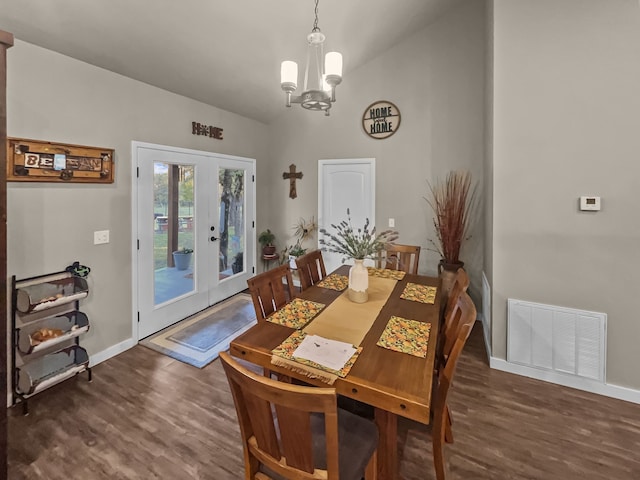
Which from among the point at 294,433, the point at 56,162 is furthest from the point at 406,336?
the point at 56,162

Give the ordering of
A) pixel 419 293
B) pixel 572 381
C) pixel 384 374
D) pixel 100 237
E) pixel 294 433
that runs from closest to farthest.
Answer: pixel 294 433, pixel 384 374, pixel 419 293, pixel 572 381, pixel 100 237

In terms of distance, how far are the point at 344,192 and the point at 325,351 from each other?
3200mm

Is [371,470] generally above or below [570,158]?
below

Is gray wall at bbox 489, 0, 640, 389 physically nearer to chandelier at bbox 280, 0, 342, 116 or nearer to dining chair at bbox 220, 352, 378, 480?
chandelier at bbox 280, 0, 342, 116

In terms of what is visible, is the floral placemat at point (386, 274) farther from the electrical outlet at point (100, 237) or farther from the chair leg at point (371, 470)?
the electrical outlet at point (100, 237)

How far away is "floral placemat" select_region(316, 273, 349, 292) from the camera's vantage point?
237 cm

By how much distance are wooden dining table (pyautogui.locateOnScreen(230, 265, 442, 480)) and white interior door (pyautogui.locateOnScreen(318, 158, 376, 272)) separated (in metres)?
2.49

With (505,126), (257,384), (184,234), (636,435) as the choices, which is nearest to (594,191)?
(505,126)

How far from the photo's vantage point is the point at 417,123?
384 cm

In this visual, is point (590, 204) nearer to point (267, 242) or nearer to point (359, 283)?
point (359, 283)

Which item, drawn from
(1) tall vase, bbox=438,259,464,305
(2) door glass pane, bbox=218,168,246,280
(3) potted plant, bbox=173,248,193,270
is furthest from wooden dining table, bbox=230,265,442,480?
(2) door glass pane, bbox=218,168,246,280

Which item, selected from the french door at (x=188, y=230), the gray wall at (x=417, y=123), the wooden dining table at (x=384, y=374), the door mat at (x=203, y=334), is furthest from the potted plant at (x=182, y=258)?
the wooden dining table at (x=384, y=374)

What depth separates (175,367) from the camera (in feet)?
8.77

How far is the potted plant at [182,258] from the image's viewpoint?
358 cm
